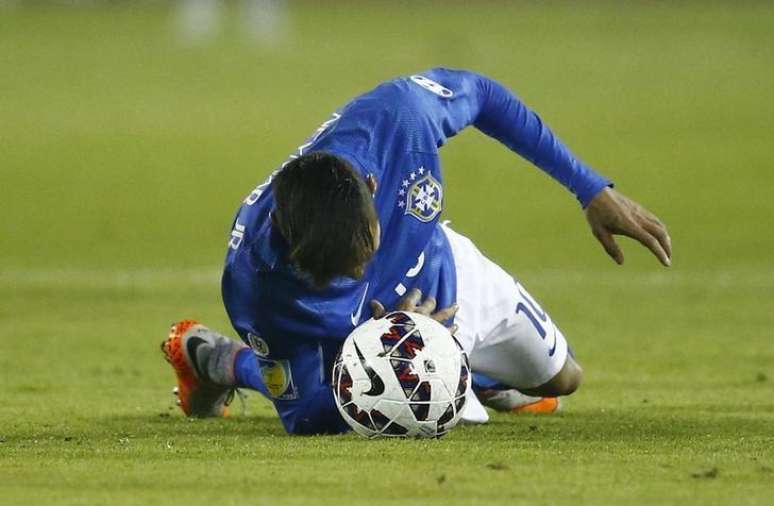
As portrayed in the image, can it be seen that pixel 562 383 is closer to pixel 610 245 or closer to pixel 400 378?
pixel 610 245

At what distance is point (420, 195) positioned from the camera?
641 cm

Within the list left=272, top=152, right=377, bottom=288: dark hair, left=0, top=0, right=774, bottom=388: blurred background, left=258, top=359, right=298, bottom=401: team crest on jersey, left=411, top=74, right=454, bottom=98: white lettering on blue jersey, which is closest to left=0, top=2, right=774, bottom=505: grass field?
left=0, top=0, right=774, bottom=388: blurred background

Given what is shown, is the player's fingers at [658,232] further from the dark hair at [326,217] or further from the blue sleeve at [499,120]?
the dark hair at [326,217]

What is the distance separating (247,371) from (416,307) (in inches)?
37.9

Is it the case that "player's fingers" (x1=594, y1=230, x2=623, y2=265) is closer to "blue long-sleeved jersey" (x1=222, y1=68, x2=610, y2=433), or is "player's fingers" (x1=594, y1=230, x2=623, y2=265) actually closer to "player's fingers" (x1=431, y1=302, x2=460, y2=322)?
"blue long-sleeved jersey" (x1=222, y1=68, x2=610, y2=433)

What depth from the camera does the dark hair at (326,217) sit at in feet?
18.4

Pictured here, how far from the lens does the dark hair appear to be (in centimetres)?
560

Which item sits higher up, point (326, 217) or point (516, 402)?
point (326, 217)

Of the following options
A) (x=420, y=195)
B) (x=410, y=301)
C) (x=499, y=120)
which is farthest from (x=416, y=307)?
(x=499, y=120)

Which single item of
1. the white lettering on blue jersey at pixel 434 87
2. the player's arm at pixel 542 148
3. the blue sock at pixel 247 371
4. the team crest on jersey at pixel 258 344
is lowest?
the blue sock at pixel 247 371

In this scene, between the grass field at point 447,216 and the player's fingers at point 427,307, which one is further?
the player's fingers at point 427,307

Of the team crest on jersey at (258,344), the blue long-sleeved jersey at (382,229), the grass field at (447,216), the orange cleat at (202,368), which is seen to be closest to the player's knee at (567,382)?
the grass field at (447,216)

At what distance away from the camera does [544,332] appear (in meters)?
6.99

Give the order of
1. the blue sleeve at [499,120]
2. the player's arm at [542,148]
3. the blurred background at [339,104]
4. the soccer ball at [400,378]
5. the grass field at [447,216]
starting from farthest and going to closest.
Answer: the blurred background at [339,104], the blue sleeve at [499,120], the player's arm at [542,148], the soccer ball at [400,378], the grass field at [447,216]
